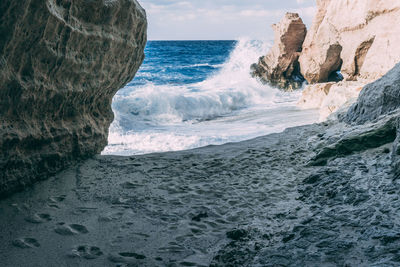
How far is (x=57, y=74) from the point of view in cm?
342

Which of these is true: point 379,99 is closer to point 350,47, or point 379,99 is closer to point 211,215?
point 211,215

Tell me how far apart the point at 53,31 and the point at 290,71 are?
41.4ft

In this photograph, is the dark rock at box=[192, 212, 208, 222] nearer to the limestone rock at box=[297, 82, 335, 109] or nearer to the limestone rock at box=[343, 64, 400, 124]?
the limestone rock at box=[343, 64, 400, 124]

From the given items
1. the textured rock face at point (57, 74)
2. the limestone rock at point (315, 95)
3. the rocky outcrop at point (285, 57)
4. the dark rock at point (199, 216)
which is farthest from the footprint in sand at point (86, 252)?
the rocky outcrop at point (285, 57)

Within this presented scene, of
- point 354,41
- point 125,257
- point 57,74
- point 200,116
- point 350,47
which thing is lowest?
point 125,257

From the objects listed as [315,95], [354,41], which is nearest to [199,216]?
[354,41]

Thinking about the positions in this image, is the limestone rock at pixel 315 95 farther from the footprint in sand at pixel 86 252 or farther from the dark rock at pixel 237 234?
the footprint in sand at pixel 86 252

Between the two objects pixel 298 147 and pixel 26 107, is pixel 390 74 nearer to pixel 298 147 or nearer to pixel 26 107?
pixel 298 147

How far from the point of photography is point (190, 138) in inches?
268

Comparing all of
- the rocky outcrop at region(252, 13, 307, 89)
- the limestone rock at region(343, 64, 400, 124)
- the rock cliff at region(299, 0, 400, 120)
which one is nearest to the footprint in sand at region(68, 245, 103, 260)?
the limestone rock at region(343, 64, 400, 124)

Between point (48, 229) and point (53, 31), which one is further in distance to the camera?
point (53, 31)

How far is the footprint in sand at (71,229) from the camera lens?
8.54 feet

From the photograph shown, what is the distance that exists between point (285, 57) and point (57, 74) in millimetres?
12011

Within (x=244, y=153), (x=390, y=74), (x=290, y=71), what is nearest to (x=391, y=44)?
(x=390, y=74)
